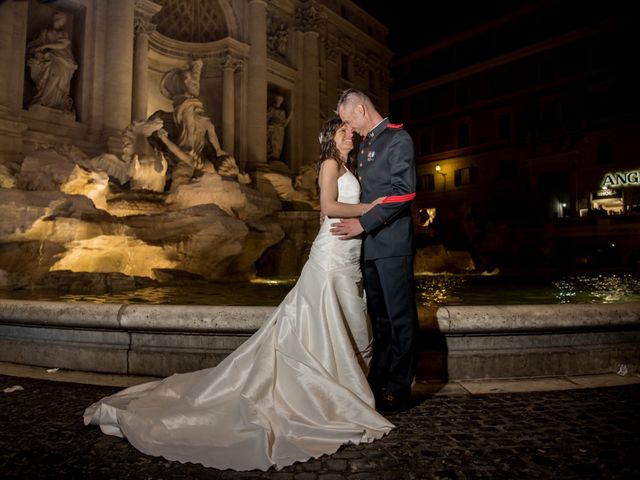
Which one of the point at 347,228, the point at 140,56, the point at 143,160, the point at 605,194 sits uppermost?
the point at 140,56

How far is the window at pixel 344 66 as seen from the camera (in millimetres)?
24641

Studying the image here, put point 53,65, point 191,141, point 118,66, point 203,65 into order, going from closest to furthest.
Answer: point 53,65, point 118,66, point 191,141, point 203,65

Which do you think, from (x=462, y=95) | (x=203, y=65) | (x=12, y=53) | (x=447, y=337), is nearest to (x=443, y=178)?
(x=462, y=95)

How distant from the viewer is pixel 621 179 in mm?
27344

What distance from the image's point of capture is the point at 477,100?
1369 inches

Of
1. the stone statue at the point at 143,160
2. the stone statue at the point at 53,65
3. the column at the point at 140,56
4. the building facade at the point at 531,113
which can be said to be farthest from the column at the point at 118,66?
the building facade at the point at 531,113

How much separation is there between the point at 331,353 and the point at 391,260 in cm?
63

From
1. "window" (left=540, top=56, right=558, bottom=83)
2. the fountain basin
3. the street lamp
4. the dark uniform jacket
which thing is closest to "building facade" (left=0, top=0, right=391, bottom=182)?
the fountain basin

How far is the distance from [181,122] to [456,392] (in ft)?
38.9

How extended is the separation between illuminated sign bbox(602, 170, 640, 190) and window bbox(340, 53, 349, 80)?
17.0 m

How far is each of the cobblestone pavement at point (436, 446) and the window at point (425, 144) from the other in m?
36.4

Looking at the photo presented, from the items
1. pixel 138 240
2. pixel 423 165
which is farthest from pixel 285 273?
pixel 423 165

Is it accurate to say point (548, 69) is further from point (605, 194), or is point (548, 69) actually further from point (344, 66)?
point (344, 66)

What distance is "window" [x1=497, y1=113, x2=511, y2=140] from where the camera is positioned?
33125 millimetres
